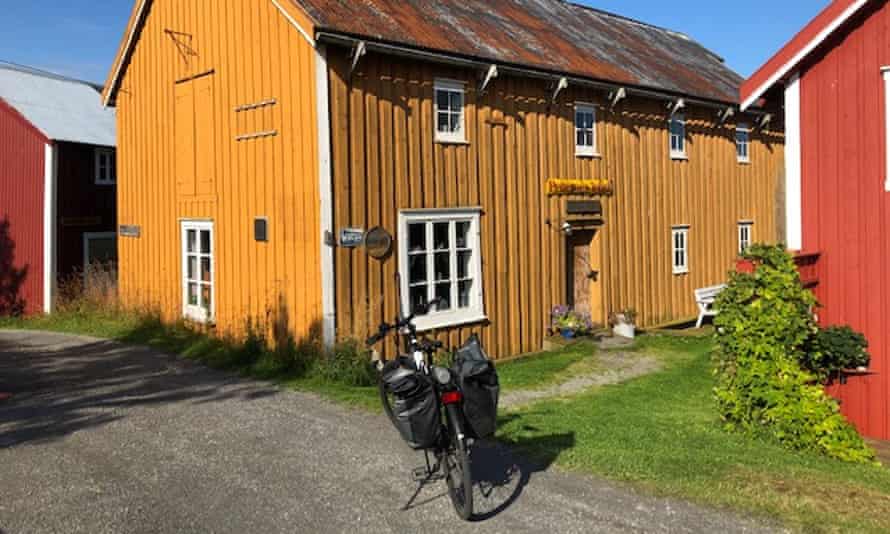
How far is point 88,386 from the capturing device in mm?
9844

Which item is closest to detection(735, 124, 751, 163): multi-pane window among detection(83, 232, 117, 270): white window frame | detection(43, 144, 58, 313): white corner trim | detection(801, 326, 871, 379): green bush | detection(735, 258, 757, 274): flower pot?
detection(801, 326, 871, 379): green bush

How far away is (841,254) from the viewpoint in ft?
29.5

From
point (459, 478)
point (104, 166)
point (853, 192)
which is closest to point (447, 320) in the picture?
point (853, 192)

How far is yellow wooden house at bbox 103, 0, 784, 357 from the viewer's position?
11172 millimetres

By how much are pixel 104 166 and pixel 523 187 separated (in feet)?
41.6

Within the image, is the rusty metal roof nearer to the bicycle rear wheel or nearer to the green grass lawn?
the green grass lawn

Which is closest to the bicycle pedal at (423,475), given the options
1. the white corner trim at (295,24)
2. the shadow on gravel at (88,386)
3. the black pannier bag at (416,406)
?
the black pannier bag at (416,406)

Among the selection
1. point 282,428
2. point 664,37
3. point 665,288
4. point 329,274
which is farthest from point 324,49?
point 664,37

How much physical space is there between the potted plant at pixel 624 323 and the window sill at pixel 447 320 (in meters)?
3.30

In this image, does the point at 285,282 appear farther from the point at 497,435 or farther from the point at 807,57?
the point at 807,57

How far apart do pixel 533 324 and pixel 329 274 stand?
437cm

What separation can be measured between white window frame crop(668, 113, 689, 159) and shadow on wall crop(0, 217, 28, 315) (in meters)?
15.7

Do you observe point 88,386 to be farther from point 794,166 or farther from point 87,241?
point 87,241

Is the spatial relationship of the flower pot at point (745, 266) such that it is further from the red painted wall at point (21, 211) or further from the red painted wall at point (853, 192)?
the red painted wall at point (21, 211)
